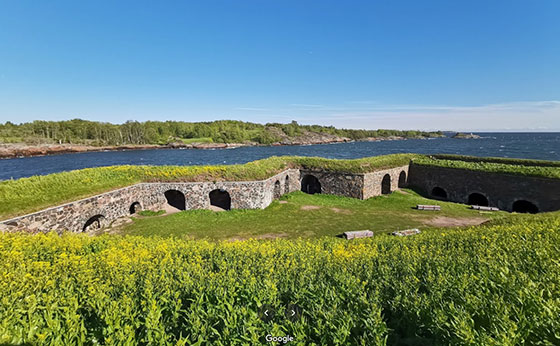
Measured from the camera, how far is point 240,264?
623cm

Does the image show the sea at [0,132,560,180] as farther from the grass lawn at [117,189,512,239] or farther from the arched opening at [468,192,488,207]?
the arched opening at [468,192,488,207]

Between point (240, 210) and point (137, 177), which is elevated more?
point (137, 177)

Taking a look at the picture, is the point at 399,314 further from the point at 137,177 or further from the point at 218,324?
the point at 137,177

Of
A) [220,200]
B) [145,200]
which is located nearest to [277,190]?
[220,200]

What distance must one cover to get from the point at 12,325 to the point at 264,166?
2262cm

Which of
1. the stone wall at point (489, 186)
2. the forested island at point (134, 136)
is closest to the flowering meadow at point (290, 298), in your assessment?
the stone wall at point (489, 186)

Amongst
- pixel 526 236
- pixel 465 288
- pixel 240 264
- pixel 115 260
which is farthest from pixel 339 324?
pixel 526 236

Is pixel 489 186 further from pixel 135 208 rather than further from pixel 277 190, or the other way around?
pixel 135 208

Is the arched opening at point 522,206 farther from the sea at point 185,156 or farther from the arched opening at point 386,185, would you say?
the sea at point 185,156

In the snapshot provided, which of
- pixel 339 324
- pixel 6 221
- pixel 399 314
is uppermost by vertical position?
pixel 339 324

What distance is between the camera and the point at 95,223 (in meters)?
19.0

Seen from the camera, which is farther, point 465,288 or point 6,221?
point 6,221

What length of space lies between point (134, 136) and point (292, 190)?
127 meters

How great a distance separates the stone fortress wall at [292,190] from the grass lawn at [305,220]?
1.67 meters
